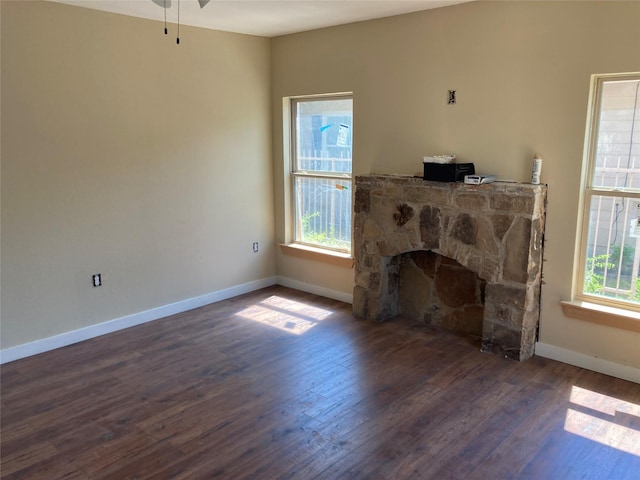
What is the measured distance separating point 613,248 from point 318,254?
259 centimetres

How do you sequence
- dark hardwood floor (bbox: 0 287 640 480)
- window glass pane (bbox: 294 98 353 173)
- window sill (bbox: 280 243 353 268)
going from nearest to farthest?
1. dark hardwood floor (bbox: 0 287 640 480)
2. window glass pane (bbox: 294 98 353 173)
3. window sill (bbox: 280 243 353 268)

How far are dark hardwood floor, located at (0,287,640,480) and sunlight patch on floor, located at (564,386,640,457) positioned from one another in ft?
0.03

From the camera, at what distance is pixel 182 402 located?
120 inches

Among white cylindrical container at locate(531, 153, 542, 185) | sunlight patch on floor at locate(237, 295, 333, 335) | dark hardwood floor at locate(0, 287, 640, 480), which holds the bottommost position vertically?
dark hardwood floor at locate(0, 287, 640, 480)

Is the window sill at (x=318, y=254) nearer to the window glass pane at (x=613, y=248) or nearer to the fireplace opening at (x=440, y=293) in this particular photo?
the fireplace opening at (x=440, y=293)

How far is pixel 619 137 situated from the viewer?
10.4ft

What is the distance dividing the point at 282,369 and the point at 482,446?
1.43 meters

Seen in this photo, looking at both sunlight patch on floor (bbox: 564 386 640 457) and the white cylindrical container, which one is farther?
the white cylindrical container

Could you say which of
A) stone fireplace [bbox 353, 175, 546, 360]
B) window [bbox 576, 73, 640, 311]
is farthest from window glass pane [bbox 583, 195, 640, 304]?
stone fireplace [bbox 353, 175, 546, 360]

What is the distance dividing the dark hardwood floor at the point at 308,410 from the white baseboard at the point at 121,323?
9cm

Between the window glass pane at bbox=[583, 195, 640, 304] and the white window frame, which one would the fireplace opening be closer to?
the white window frame

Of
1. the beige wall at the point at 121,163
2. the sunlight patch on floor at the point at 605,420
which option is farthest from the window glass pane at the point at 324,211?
the sunlight patch on floor at the point at 605,420

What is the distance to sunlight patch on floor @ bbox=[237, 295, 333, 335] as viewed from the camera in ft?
13.9

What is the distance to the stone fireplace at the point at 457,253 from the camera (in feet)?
11.2
